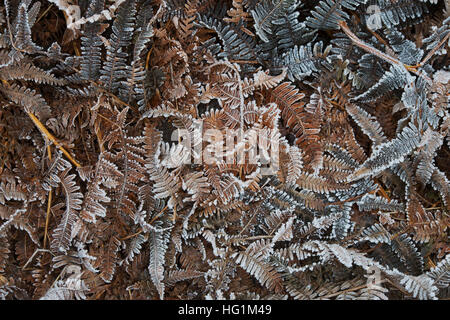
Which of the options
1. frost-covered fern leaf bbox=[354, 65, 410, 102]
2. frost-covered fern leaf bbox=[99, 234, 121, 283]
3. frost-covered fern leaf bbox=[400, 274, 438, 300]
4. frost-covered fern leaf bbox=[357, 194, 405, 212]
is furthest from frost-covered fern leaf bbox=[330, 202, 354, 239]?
frost-covered fern leaf bbox=[99, 234, 121, 283]

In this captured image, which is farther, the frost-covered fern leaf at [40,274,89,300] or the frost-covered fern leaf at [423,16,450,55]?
the frost-covered fern leaf at [423,16,450,55]

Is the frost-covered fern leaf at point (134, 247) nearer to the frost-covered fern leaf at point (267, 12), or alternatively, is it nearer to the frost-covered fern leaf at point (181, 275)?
the frost-covered fern leaf at point (181, 275)

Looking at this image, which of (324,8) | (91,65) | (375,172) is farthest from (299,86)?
(91,65)

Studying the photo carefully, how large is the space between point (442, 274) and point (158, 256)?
782mm

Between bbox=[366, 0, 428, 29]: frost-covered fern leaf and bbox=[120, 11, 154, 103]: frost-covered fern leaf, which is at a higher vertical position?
bbox=[366, 0, 428, 29]: frost-covered fern leaf

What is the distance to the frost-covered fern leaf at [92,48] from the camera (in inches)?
45.8

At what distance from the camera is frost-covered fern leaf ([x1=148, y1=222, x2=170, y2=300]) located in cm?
114

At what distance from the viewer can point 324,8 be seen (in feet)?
4.00

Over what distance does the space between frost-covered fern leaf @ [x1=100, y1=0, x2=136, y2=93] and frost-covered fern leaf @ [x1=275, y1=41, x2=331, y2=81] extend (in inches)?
17.4

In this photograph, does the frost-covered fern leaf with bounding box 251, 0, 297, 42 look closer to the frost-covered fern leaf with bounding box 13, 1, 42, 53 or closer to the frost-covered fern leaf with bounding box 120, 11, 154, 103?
the frost-covered fern leaf with bounding box 120, 11, 154, 103

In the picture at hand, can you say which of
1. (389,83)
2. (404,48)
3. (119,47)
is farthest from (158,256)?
(404,48)

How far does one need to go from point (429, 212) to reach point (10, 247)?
1.23m

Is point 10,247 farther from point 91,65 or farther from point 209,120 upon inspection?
point 209,120

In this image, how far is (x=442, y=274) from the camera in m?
1.16
